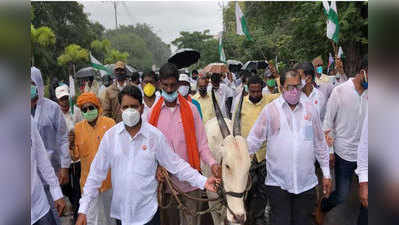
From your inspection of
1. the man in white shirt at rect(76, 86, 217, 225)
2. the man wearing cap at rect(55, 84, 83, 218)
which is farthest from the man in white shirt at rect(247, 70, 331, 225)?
the man wearing cap at rect(55, 84, 83, 218)

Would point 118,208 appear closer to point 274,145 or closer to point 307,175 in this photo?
point 274,145

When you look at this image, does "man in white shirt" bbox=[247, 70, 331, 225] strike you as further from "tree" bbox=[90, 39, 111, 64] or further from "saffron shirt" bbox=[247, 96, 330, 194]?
"tree" bbox=[90, 39, 111, 64]

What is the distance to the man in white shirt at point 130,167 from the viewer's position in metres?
2.81

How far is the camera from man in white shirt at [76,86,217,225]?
2807 mm

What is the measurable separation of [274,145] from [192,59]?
352cm

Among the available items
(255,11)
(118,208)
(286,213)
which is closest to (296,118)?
(286,213)

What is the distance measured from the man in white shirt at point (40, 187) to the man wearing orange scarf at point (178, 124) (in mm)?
1197

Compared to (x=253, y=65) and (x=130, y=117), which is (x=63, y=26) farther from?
(x=130, y=117)

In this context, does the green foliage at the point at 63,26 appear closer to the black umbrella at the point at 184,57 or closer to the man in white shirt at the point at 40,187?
the black umbrella at the point at 184,57

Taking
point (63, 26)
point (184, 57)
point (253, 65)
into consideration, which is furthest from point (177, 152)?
point (63, 26)

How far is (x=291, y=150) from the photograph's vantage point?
3.53 m

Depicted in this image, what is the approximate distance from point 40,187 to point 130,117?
911 mm

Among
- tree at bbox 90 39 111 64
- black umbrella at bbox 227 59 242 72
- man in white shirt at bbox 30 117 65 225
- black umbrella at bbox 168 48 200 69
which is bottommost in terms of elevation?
man in white shirt at bbox 30 117 65 225

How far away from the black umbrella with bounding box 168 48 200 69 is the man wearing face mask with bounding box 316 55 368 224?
3.05 metres
